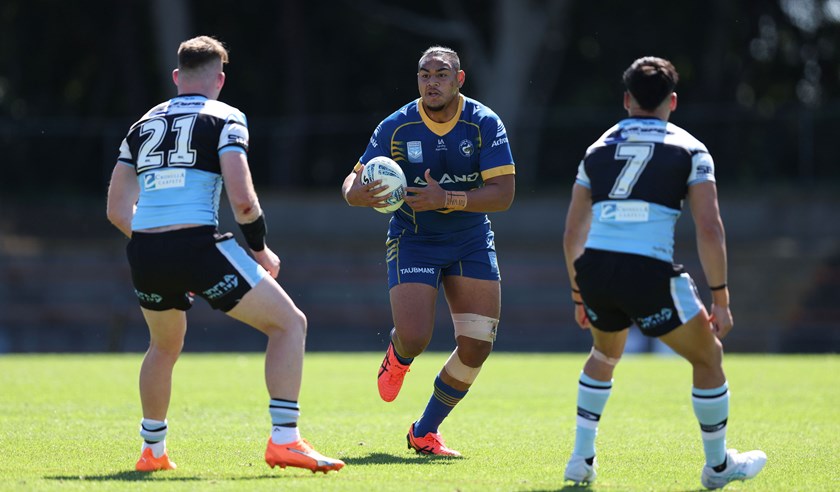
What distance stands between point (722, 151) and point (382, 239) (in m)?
7.58

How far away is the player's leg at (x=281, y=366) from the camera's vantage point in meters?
6.42

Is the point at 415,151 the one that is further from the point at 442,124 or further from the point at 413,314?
the point at 413,314

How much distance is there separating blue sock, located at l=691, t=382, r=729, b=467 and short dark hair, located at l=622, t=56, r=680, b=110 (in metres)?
1.52

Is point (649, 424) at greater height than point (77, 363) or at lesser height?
greater

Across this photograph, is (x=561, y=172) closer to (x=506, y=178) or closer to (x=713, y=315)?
(x=506, y=178)

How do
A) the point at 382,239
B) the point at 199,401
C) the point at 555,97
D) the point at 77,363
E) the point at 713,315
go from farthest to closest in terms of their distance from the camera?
the point at 555,97 → the point at 382,239 → the point at 77,363 → the point at 199,401 → the point at 713,315

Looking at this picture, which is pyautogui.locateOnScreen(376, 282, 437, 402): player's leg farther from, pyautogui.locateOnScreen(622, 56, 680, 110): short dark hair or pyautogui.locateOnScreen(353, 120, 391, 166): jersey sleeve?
pyautogui.locateOnScreen(622, 56, 680, 110): short dark hair

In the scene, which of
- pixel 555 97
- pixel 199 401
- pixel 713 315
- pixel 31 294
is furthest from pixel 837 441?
pixel 555 97

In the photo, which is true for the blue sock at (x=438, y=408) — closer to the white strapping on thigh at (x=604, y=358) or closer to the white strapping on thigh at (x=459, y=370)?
the white strapping on thigh at (x=459, y=370)

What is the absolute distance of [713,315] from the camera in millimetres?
6074

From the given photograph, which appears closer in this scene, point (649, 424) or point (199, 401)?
point (649, 424)

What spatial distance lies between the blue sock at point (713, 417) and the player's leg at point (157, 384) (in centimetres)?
284

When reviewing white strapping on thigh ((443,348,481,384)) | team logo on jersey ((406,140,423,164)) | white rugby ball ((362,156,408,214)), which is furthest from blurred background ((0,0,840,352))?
white rugby ball ((362,156,408,214))

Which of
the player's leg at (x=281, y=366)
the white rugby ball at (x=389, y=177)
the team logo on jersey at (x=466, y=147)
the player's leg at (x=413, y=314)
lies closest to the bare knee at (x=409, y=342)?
the player's leg at (x=413, y=314)
